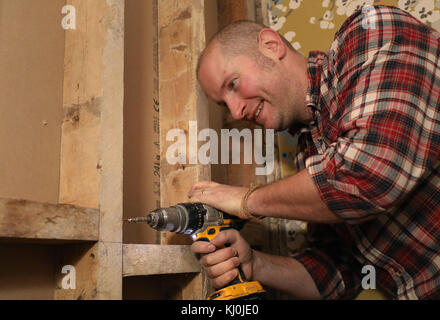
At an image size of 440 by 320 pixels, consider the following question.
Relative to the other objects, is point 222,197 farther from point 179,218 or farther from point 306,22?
point 306,22

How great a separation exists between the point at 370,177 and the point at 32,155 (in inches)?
31.6

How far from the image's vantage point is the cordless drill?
1.00 m

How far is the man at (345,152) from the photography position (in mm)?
905

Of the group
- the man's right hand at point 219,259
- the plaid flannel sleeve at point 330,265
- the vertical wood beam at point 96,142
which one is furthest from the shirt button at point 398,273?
the vertical wood beam at point 96,142

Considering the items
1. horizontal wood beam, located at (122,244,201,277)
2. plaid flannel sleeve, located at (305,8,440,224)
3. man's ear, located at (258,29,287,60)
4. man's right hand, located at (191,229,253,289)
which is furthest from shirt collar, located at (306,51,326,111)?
horizontal wood beam, located at (122,244,201,277)

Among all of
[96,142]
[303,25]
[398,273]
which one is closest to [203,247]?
[96,142]

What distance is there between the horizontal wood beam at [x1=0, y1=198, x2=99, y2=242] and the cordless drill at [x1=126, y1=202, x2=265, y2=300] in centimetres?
17

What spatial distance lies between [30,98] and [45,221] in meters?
0.37

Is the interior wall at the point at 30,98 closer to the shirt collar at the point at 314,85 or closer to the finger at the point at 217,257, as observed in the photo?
the finger at the point at 217,257

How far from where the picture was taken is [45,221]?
77cm

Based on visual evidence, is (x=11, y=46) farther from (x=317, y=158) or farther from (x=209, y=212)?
(x=317, y=158)

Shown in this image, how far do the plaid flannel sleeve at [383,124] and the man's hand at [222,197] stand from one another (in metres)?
0.24

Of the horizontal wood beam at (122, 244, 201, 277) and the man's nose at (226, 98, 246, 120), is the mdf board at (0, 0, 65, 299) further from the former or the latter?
the man's nose at (226, 98, 246, 120)
